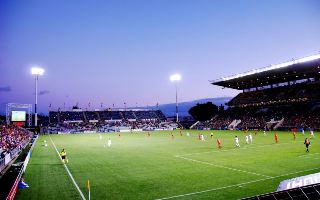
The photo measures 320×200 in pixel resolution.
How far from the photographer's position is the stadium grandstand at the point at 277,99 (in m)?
63.3

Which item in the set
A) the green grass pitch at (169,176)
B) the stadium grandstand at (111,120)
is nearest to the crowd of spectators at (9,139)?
the green grass pitch at (169,176)

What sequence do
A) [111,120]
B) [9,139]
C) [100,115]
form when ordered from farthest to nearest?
[100,115]
[111,120]
[9,139]

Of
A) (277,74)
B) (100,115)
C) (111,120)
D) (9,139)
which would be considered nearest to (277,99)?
(277,74)

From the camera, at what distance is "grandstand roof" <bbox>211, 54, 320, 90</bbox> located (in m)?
59.1

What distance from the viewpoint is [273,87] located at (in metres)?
83.9

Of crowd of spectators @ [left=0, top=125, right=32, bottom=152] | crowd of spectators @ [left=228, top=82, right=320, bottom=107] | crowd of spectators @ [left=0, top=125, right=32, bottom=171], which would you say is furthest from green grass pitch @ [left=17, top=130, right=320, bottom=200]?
crowd of spectators @ [left=228, top=82, right=320, bottom=107]

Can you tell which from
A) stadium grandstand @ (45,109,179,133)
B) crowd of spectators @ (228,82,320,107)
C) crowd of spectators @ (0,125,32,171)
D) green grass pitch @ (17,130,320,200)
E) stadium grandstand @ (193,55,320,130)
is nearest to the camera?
green grass pitch @ (17,130,320,200)

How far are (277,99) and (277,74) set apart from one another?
860cm

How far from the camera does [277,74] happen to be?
70.2m

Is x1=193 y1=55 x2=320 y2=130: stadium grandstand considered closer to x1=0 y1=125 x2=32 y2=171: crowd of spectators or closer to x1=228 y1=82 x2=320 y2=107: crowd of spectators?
x1=228 y1=82 x2=320 y2=107: crowd of spectators

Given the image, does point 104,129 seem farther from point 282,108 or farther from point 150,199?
point 150,199

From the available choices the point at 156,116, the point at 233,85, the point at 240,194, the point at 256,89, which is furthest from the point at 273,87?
the point at 240,194

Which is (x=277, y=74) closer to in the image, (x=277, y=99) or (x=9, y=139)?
(x=277, y=99)

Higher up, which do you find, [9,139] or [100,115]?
[100,115]
